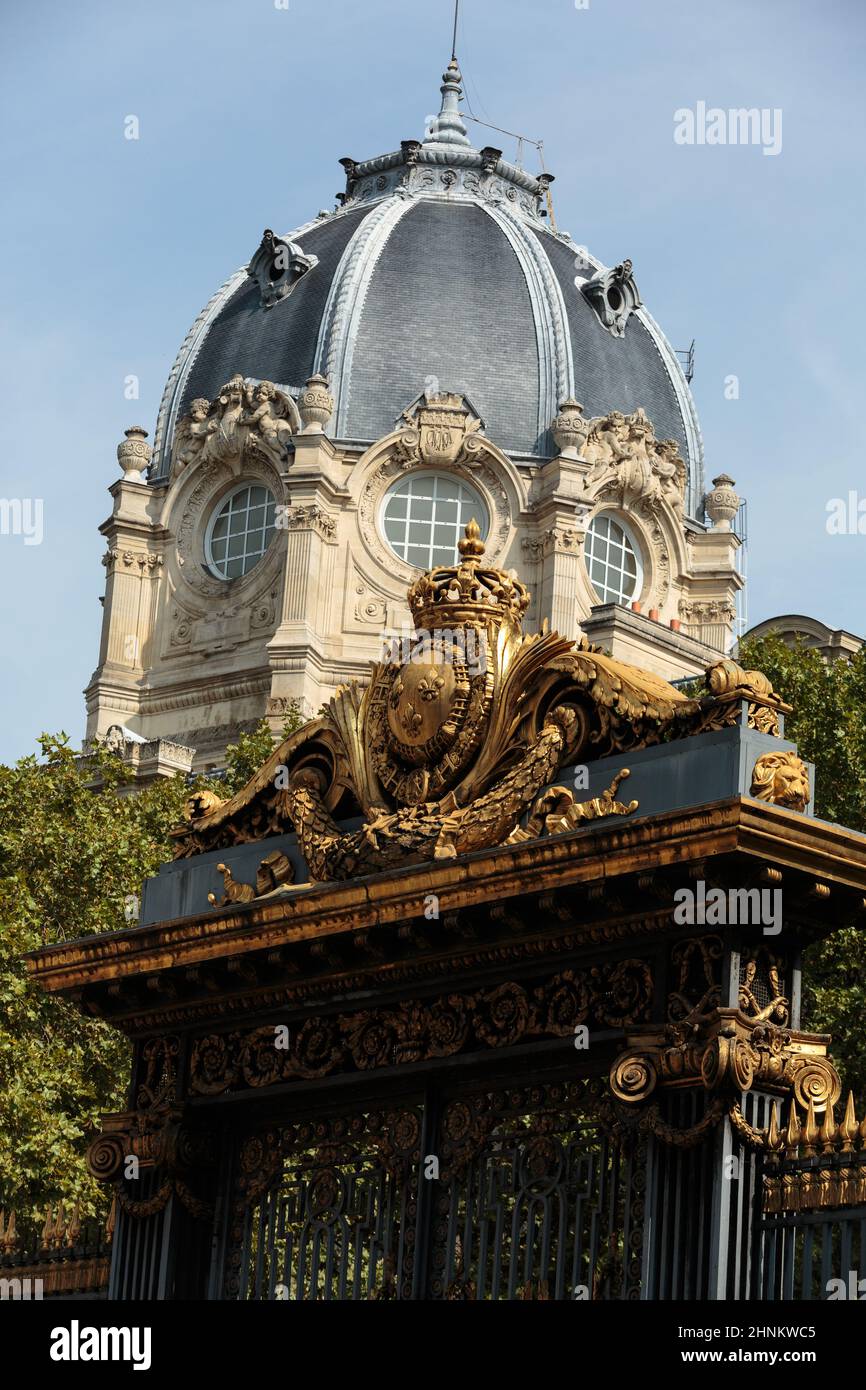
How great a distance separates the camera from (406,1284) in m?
12.9

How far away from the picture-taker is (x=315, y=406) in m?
63.3

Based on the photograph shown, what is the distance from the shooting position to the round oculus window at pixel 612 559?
6494 centimetres

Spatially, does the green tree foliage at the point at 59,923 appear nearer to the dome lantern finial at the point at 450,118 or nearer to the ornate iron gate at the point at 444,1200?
the ornate iron gate at the point at 444,1200


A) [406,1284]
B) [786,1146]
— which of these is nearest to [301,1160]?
[406,1284]

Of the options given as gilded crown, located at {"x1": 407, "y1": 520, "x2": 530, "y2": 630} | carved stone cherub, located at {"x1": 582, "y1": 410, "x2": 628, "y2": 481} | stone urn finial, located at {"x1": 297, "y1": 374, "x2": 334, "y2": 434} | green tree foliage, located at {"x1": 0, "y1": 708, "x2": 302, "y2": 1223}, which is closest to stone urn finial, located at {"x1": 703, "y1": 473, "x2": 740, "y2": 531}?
carved stone cherub, located at {"x1": 582, "y1": 410, "x2": 628, "y2": 481}

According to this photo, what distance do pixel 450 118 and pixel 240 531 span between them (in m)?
13.8

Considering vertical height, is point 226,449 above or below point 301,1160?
above

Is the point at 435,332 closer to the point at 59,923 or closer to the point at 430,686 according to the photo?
the point at 59,923

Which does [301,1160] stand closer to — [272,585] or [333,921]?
[333,921]

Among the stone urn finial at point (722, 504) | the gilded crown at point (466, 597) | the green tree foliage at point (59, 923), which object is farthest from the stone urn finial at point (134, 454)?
the gilded crown at point (466, 597)

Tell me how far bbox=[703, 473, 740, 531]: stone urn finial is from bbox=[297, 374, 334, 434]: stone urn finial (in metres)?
10.2

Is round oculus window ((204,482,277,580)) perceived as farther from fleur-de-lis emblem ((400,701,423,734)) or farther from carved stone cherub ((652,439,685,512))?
fleur-de-lis emblem ((400,701,423,734))

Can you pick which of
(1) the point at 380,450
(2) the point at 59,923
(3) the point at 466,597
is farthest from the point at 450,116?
(3) the point at 466,597

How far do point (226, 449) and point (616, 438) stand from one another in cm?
890
